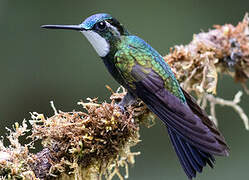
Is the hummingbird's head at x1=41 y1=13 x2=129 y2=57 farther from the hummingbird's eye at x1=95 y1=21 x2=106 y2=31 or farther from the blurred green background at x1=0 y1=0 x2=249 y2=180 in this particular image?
the blurred green background at x1=0 y1=0 x2=249 y2=180

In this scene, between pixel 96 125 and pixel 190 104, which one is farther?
pixel 190 104

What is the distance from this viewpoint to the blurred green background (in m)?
4.65

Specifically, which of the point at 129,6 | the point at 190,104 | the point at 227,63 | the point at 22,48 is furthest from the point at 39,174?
the point at 129,6

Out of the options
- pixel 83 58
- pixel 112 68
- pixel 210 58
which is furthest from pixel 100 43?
pixel 83 58

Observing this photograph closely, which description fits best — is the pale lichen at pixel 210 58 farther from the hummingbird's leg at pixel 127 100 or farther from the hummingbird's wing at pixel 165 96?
the hummingbird's leg at pixel 127 100

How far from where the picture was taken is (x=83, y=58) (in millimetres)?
5363

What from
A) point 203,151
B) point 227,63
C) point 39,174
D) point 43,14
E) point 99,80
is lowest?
point 203,151

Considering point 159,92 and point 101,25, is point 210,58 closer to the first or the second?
point 159,92

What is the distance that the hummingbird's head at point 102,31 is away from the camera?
253cm

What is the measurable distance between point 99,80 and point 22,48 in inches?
44.9

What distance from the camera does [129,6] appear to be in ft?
18.9

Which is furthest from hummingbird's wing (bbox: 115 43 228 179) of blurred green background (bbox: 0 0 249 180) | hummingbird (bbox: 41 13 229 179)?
blurred green background (bbox: 0 0 249 180)

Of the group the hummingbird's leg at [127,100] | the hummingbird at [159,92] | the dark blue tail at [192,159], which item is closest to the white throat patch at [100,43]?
the hummingbird at [159,92]

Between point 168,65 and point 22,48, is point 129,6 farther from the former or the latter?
point 168,65
